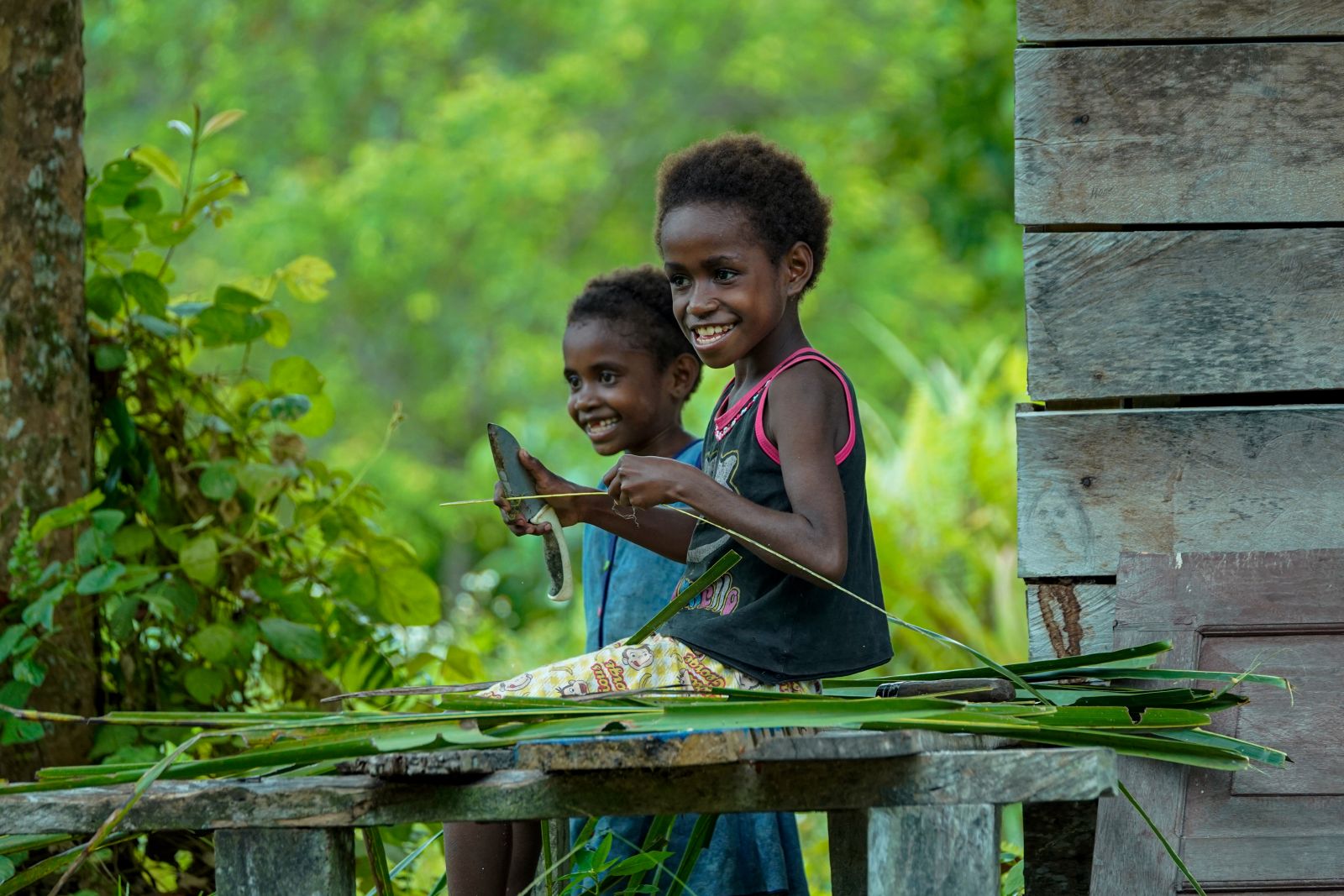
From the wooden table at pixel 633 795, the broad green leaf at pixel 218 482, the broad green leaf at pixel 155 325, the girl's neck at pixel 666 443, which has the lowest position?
the wooden table at pixel 633 795

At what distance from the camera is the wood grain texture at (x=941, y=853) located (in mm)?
1898

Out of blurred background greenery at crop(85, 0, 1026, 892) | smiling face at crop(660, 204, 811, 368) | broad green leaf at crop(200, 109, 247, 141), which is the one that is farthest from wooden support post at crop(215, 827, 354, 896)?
blurred background greenery at crop(85, 0, 1026, 892)

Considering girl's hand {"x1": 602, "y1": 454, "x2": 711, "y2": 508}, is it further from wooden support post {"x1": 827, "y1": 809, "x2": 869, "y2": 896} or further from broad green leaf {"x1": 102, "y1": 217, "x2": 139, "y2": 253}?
broad green leaf {"x1": 102, "y1": 217, "x2": 139, "y2": 253}

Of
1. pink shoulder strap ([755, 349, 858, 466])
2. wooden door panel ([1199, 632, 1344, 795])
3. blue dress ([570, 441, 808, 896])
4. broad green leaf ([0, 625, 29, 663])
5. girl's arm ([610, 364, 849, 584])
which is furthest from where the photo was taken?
broad green leaf ([0, 625, 29, 663])

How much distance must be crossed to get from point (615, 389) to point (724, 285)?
687 mm

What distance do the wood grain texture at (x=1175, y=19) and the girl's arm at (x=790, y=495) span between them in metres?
1.00

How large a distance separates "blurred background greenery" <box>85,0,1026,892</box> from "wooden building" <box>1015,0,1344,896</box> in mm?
7893

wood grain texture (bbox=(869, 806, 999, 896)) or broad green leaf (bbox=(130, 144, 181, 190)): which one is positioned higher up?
broad green leaf (bbox=(130, 144, 181, 190))

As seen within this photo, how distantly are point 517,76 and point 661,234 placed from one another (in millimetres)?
10902

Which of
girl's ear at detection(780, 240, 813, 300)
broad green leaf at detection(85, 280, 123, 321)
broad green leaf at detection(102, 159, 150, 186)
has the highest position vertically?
broad green leaf at detection(102, 159, 150, 186)

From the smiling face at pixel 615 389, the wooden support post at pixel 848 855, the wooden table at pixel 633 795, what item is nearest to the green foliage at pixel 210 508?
the smiling face at pixel 615 389

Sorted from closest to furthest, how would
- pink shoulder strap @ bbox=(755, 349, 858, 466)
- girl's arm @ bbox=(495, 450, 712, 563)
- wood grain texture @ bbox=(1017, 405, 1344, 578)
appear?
pink shoulder strap @ bbox=(755, 349, 858, 466) → girl's arm @ bbox=(495, 450, 712, 563) → wood grain texture @ bbox=(1017, 405, 1344, 578)

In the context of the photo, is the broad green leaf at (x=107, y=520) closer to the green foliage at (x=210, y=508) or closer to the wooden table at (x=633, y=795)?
the green foliage at (x=210, y=508)

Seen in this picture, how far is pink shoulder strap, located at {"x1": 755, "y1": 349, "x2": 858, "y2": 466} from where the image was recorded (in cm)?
261
